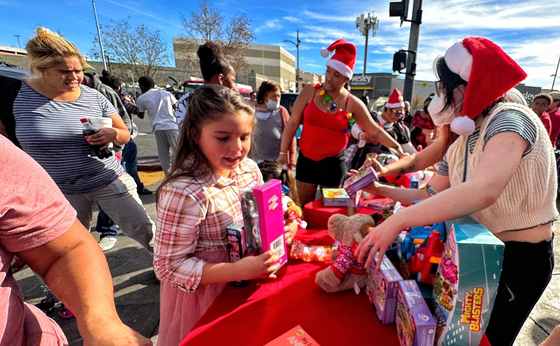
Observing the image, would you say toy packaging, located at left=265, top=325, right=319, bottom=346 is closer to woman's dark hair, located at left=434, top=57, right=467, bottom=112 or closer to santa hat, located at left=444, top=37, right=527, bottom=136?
santa hat, located at left=444, top=37, right=527, bottom=136

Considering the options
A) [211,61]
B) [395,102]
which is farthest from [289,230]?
[395,102]

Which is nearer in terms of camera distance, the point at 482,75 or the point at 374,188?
the point at 482,75

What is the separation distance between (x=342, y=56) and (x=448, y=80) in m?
1.67

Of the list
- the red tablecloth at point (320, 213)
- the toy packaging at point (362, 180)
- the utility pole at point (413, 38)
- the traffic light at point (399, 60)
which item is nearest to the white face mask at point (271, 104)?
the red tablecloth at point (320, 213)

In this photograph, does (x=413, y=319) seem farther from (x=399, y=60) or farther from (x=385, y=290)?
(x=399, y=60)

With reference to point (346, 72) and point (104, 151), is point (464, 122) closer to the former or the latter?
point (346, 72)

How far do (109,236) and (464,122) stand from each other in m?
3.65

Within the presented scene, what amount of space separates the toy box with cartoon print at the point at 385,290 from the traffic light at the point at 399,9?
23.2 feet

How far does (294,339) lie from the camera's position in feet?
3.02

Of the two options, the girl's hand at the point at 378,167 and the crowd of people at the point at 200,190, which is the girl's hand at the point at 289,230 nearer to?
the crowd of people at the point at 200,190

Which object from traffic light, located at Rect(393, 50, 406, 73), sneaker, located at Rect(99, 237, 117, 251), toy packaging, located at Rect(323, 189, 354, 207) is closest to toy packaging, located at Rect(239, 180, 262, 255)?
toy packaging, located at Rect(323, 189, 354, 207)

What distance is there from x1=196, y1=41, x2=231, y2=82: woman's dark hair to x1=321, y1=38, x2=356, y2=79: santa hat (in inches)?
39.9

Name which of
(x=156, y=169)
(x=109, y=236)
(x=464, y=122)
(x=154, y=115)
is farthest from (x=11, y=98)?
(x=156, y=169)

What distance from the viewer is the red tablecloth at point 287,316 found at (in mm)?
961
